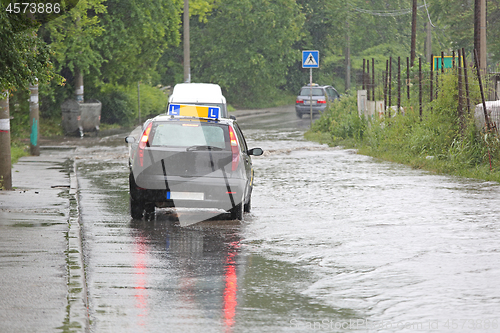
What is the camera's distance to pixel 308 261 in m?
8.88

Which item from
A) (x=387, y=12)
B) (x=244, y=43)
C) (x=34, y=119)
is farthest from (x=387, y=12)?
(x=34, y=119)

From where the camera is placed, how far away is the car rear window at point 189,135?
1150 centimetres

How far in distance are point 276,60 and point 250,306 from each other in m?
47.3

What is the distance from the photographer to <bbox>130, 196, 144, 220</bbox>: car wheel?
1150 centimetres

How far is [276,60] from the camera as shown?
53.5m

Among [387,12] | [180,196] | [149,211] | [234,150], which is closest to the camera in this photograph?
[180,196]

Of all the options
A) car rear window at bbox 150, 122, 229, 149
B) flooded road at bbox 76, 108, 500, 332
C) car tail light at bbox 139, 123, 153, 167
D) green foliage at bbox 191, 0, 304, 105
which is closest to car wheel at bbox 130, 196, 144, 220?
flooded road at bbox 76, 108, 500, 332

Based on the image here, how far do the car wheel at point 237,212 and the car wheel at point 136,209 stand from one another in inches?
50.4

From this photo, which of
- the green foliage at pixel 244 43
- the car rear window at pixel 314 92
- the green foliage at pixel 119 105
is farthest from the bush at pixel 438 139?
the green foliage at pixel 244 43

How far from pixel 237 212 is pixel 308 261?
9.20ft

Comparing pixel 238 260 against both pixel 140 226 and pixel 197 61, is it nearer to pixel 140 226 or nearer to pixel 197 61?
pixel 140 226

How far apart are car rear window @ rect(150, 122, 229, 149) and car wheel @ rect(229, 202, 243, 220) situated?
87 cm

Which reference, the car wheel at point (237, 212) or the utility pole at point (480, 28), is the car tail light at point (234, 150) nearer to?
the car wheel at point (237, 212)

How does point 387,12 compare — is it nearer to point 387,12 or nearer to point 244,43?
point 387,12
